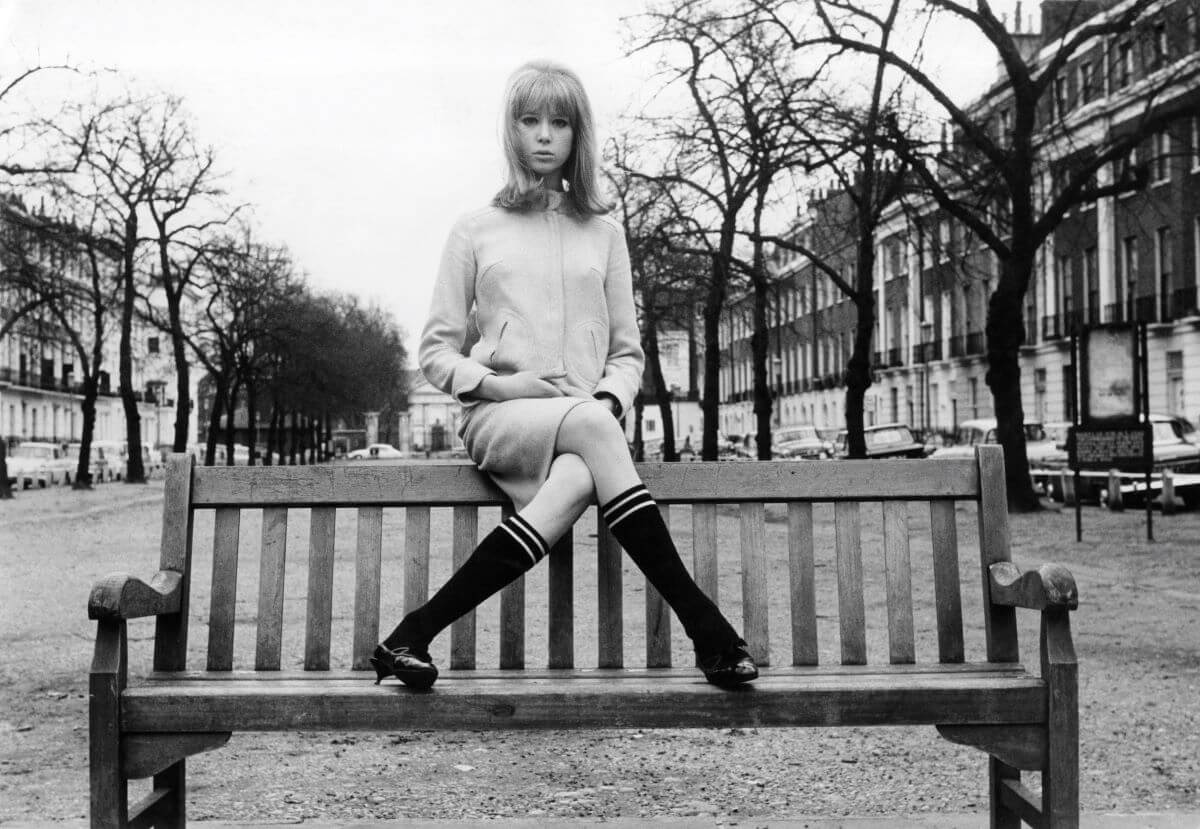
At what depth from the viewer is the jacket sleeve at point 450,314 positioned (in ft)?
12.6

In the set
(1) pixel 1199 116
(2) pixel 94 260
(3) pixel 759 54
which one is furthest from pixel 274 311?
(1) pixel 1199 116

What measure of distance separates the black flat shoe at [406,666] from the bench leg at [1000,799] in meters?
1.51

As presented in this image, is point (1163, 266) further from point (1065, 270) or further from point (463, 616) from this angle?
point (463, 616)

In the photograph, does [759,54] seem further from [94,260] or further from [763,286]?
[94,260]

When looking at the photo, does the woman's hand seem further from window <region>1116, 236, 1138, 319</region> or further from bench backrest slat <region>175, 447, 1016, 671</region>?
window <region>1116, 236, 1138, 319</region>

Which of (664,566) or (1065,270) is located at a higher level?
(1065,270)

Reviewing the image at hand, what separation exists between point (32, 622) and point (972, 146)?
16.6 metres

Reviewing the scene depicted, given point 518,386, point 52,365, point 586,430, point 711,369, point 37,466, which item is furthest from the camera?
point 52,365

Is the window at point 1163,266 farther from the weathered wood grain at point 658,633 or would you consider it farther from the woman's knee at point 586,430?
the woman's knee at point 586,430

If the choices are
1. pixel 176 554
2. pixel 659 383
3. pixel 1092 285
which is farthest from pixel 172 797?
pixel 1092 285

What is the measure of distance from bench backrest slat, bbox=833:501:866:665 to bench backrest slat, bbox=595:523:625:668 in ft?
1.97

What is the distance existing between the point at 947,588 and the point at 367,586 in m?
1.57

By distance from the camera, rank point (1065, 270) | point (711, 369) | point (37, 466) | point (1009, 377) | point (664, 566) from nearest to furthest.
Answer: point (664, 566), point (1009, 377), point (711, 369), point (37, 466), point (1065, 270)

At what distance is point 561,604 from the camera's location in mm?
3984
